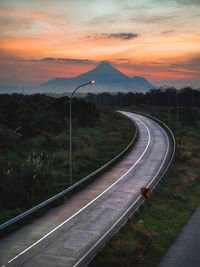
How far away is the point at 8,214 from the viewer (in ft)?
60.2

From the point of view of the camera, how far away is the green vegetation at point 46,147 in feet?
70.1

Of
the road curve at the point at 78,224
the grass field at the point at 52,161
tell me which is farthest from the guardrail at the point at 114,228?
the grass field at the point at 52,161

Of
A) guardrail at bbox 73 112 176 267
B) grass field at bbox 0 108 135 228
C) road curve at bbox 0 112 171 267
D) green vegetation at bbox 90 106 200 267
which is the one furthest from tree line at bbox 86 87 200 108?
guardrail at bbox 73 112 176 267

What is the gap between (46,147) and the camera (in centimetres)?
3938

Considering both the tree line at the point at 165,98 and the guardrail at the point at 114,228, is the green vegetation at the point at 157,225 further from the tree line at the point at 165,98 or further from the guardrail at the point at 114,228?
the tree line at the point at 165,98

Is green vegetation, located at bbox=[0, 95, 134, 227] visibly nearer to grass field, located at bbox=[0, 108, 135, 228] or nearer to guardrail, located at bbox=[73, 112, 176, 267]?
grass field, located at bbox=[0, 108, 135, 228]

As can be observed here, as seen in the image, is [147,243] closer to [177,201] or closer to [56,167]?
[177,201]

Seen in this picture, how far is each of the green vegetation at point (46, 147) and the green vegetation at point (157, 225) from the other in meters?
6.77

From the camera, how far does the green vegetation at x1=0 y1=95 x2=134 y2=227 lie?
21359mm

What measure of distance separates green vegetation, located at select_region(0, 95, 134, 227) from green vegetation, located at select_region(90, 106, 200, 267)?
6769 mm

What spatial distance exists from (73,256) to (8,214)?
6.15m

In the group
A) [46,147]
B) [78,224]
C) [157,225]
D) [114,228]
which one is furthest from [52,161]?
[46,147]

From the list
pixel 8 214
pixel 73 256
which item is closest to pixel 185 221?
pixel 73 256

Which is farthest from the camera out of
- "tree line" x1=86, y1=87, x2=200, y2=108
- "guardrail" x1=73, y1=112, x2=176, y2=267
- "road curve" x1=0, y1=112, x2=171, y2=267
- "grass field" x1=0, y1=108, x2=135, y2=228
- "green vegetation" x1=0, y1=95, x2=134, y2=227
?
"tree line" x1=86, y1=87, x2=200, y2=108
